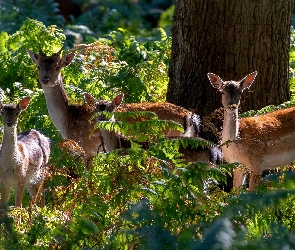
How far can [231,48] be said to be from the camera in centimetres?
828

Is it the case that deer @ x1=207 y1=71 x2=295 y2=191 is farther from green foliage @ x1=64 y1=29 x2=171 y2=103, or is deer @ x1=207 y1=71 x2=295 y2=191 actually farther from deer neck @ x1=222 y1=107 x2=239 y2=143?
green foliage @ x1=64 y1=29 x2=171 y2=103

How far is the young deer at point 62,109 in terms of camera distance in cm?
865

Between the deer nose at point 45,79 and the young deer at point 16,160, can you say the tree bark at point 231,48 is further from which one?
the young deer at point 16,160

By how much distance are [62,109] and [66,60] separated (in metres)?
0.55

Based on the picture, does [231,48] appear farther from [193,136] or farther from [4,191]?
[4,191]

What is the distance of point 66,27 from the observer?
15000 millimetres

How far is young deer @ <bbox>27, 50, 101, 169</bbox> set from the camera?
28.4ft

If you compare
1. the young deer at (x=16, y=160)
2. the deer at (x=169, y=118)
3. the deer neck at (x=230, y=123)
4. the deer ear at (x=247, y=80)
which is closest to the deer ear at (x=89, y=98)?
the deer at (x=169, y=118)

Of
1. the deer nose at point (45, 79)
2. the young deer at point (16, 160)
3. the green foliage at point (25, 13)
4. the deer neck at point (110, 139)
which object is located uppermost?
the green foliage at point (25, 13)

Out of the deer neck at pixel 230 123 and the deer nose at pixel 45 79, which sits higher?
the deer nose at pixel 45 79

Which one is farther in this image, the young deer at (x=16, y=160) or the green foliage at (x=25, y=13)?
the green foliage at (x=25, y=13)

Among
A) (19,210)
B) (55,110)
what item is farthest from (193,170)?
(55,110)

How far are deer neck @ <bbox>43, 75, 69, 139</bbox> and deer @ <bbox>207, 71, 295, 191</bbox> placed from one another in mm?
1907

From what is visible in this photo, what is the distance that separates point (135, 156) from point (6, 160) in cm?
209
